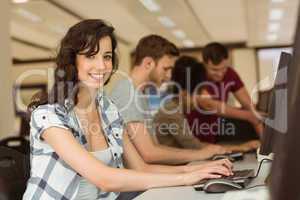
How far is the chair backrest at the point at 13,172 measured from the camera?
Result: 5.17 ft

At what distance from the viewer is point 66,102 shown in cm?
176

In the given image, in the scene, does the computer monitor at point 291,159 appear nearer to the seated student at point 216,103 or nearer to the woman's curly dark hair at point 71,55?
the woman's curly dark hair at point 71,55

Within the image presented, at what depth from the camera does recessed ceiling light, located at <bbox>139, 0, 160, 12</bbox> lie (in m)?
6.84

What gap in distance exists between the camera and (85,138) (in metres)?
1.75

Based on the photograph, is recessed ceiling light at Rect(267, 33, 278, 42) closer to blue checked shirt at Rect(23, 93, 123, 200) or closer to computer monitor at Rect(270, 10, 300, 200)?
blue checked shirt at Rect(23, 93, 123, 200)

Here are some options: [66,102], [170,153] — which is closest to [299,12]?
[66,102]

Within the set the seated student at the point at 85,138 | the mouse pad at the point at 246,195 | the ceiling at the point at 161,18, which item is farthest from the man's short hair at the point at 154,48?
the ceiling at the point at 161,18

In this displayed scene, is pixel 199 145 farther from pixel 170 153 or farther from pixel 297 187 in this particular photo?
pixel 297 187

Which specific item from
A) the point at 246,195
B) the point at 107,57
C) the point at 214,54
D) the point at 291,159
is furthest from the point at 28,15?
the point at 291,159

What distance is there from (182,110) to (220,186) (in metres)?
1.93

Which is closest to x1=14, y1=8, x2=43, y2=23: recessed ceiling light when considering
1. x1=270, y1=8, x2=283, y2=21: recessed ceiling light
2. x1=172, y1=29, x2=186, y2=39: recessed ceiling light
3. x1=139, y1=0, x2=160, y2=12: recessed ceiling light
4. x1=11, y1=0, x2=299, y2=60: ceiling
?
x1=11, y1=0, x2=299, y2=60: ceiling

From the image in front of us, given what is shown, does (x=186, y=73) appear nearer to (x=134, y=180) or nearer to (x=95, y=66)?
(x=95, y=66)

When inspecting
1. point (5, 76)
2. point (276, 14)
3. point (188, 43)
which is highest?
point (276, 14)

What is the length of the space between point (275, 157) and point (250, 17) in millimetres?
8512
